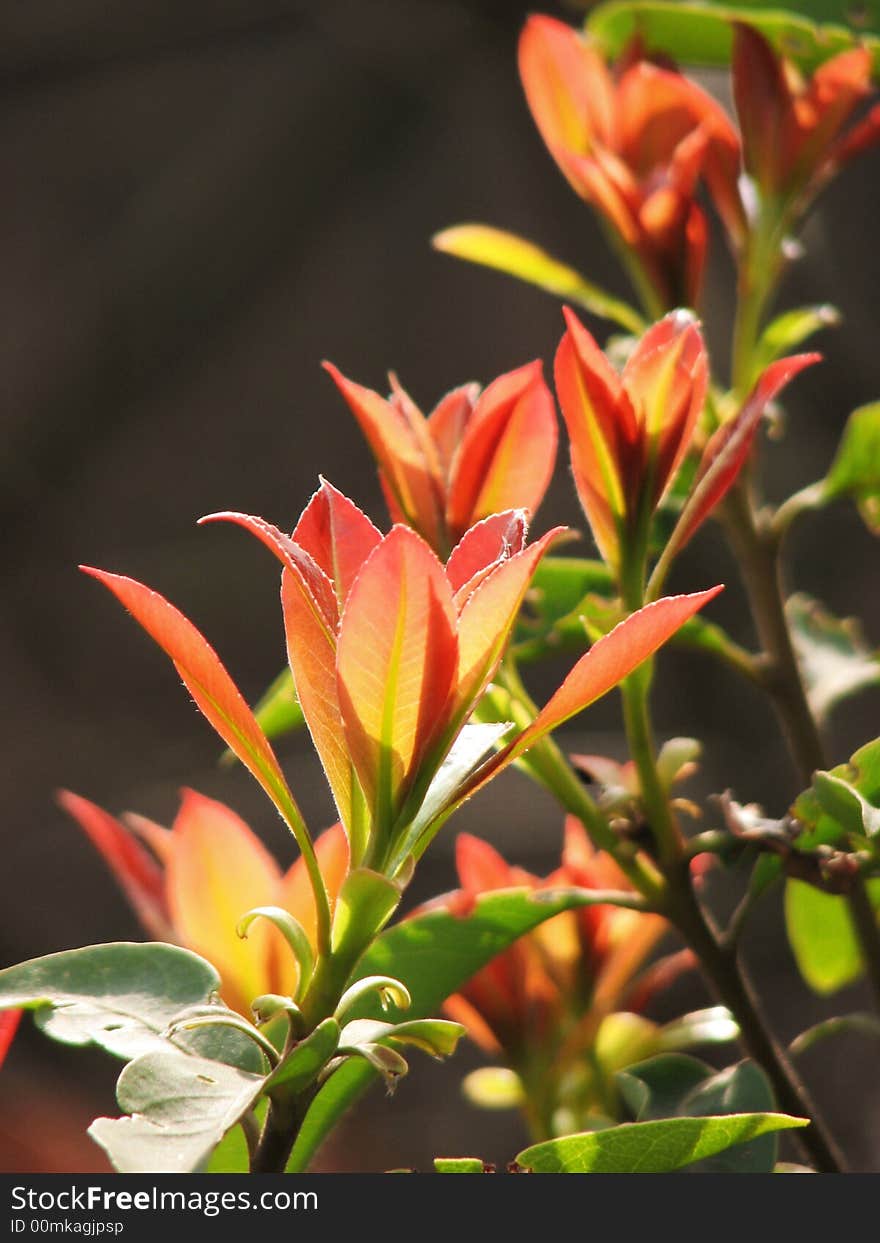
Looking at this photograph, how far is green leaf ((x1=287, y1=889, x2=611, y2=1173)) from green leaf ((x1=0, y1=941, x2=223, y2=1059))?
0.11m

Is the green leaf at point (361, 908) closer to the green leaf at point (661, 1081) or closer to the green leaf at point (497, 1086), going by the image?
the green leaf at point (661, 1081)

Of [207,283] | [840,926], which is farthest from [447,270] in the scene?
[840,926]

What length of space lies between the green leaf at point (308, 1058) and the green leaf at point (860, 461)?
0.48m

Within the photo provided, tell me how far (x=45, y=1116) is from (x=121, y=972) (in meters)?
2.36

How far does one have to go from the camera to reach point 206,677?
0.43 meters

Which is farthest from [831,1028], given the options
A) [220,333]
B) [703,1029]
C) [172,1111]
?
[220,333]

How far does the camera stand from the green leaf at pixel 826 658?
77 cm

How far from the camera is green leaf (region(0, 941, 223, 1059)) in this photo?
1.42ft

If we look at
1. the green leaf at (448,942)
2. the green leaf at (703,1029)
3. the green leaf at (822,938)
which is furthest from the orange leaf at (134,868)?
the green leaf at (822,938)

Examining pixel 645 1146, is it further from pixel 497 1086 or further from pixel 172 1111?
pixel 497 1086

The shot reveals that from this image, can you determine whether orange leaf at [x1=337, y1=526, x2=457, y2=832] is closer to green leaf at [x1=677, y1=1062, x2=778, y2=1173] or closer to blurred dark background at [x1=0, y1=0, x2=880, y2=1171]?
green leaf at [x1=677, y1=1062, x2=778, y2=1173]

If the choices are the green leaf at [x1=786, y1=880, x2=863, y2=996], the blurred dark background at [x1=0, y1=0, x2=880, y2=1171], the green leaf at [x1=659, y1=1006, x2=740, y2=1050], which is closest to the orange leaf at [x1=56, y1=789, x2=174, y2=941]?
the green leaf at [x1=659, y1=1006, x2=740, y2=1050]

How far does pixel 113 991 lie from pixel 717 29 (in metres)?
0.70

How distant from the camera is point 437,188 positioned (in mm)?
3393
